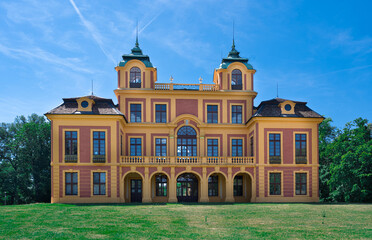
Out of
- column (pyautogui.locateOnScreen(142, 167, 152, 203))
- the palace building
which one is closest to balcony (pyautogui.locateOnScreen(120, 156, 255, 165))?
the palace building

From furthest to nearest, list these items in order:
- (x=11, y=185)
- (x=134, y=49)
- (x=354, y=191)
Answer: (x=11, y=185)
(x=134, y=49)
(x=354, y=191)

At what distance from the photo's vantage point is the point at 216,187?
41.4 m

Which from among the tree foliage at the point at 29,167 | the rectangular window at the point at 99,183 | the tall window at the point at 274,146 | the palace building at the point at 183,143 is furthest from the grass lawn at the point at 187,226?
the tree foliage at the point at 29,167

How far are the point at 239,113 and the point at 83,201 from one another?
18264mm

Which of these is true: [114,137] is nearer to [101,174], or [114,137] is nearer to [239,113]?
[101,174]

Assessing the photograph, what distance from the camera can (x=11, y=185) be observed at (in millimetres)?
53188

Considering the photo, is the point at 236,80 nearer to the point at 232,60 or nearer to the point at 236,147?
the point at 232,60

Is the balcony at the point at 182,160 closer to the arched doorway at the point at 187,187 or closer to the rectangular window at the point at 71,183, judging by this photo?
the arched doorway at the point at 187,187

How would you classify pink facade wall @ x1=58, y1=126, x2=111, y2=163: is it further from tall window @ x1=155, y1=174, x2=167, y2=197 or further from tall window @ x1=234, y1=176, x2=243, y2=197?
tall window @ x1=234, y1=176, x2=243, y2=197

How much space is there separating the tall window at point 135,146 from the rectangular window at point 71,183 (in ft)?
21.4

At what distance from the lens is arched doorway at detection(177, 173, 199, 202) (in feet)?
134

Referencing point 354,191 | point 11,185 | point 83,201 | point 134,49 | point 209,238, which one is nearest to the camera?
point 209,238

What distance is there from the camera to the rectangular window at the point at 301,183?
38.5 metres

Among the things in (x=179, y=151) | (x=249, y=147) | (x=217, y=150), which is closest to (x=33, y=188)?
(x=179, y=151)
